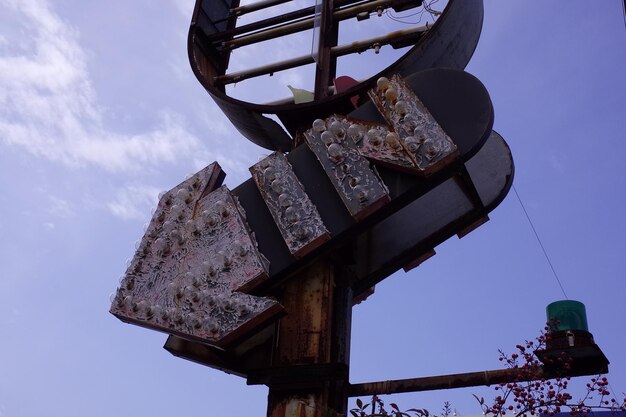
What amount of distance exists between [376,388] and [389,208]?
1.38m

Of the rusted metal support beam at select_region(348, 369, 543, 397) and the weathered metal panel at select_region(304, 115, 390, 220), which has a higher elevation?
the weathered metal panel at select_region(304, 115, 390, 220)

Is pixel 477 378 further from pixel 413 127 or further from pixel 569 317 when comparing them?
pixel 413 127

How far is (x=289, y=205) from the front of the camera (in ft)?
19.7

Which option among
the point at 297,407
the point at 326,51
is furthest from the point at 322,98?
the point at 297,407

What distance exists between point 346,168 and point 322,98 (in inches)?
60.7

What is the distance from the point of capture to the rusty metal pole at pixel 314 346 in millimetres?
5391

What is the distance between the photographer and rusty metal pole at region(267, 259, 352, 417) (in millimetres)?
5391

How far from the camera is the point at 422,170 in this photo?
5551mm

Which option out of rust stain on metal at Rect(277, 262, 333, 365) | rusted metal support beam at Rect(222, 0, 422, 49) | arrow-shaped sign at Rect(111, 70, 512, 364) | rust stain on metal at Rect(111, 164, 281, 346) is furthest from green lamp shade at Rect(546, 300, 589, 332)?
rusted metal support beam at Rect(222, 0, 422, 49)

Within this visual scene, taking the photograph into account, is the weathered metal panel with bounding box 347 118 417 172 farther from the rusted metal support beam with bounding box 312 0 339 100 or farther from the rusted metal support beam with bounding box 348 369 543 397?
the rusted metal support beam with bounding box 348 369 543 397

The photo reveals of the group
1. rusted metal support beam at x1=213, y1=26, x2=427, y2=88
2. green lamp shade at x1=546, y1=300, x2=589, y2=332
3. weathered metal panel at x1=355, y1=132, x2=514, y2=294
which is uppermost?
rusted metal support beam at x1=213, y1=26, x2=427, y2=88

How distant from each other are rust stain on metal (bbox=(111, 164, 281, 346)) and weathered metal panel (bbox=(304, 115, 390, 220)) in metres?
0.85

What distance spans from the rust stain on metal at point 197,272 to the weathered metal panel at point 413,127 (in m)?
1.48

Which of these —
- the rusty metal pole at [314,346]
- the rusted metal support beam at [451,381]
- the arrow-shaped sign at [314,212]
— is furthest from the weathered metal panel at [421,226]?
the rusted metal support beam at [451,381]
